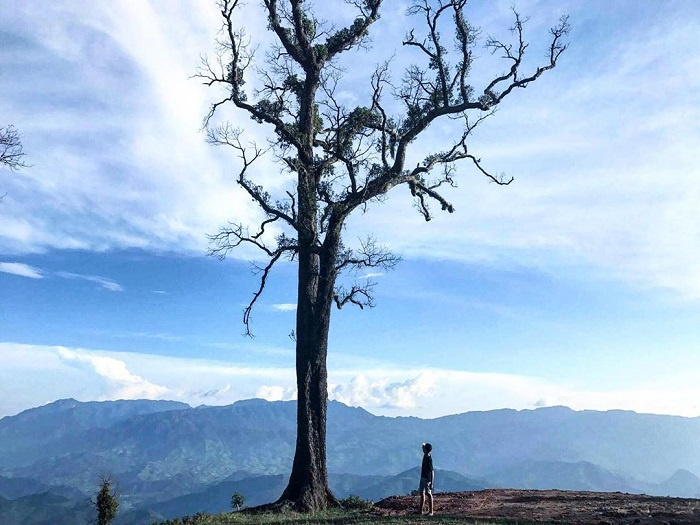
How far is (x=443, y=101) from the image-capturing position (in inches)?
1004

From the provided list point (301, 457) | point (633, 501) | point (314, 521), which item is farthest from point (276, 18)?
point (633, 501)

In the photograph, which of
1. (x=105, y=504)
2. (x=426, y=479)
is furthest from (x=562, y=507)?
(x=105, y=504)

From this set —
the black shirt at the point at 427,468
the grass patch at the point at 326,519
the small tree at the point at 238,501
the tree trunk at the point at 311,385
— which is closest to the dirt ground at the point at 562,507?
the grass patch at the point at 326,519

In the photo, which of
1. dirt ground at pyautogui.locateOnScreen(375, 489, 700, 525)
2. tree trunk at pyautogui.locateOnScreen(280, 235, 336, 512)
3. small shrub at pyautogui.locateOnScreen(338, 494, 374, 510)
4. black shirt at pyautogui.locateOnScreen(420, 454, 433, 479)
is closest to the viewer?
dirt ground at pyautogui.locateOnScreen(375, 489, 700, 525)

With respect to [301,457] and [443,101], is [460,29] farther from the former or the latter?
[301,457]

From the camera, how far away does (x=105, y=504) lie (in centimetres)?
2528

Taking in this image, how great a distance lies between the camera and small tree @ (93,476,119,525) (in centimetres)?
2497

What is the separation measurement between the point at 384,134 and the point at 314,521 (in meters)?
15.2

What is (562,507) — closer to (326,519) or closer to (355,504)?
(355,504)

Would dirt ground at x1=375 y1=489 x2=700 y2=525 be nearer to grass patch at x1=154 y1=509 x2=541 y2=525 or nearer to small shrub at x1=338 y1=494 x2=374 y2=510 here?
small shrub at x1=338 y1=494 x2=374 y2=510

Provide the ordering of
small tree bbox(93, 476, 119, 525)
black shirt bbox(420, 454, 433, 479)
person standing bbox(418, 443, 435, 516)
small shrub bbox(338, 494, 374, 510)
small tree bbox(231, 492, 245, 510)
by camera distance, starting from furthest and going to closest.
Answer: small tree bbox(93, 476, 119, 525) → small tree bbox(231, 492, 245, 510) → small shrub bbox(338, 494, 374, 510) → black shirt bbox(420, 454, 433, 479) → person standing bbox(418, 443, 435, 516)

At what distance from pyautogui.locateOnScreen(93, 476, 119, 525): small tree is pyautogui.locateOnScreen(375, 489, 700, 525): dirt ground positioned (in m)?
11.5


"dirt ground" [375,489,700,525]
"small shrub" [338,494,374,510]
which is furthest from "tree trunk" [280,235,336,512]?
"dirt ground" [375,489,700,525]

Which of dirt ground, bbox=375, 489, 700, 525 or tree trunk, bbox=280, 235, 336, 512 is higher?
tree trunk, bbox=280, 235, 336, 512
